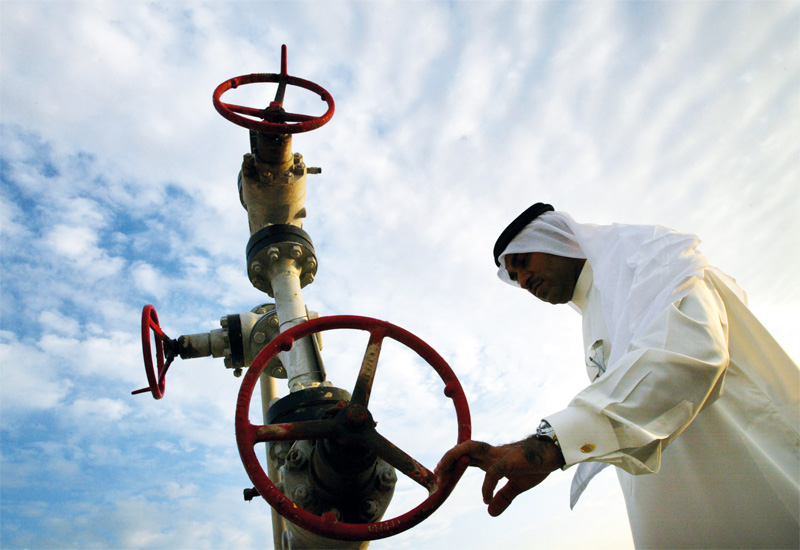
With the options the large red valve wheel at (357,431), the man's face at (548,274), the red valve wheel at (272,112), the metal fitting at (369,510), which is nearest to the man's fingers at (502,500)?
the large red valve wheel at (357,431)

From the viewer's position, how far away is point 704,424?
141 centimetres

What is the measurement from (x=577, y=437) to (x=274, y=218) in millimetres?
2505

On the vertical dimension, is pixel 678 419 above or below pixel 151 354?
below

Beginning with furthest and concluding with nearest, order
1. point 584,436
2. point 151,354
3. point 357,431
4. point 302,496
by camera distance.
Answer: point 151,354 < point 302,496 < point 357,431 < point 584,436

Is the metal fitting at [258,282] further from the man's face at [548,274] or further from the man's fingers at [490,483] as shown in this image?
the man's fingers at [490,483]

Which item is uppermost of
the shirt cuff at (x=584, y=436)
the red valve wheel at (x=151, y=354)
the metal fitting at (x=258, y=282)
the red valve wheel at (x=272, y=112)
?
the red valve wheel at (x=272, y=112)

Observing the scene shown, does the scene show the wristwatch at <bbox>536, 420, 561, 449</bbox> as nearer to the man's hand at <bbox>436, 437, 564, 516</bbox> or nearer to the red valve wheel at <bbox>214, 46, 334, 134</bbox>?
the man's hand at <bbox>436, 437, 564, 516</bbox>

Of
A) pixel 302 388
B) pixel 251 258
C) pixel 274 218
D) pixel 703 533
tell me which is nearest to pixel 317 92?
pixel 274 218

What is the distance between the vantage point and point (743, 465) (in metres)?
1.33

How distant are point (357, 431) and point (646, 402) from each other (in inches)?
31.7

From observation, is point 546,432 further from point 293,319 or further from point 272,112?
point 272,112

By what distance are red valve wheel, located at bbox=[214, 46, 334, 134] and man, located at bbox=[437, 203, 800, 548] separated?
5.39 feet

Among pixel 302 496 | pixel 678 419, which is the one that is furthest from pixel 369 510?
pixel 678 419

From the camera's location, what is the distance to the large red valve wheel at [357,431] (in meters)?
1.33
